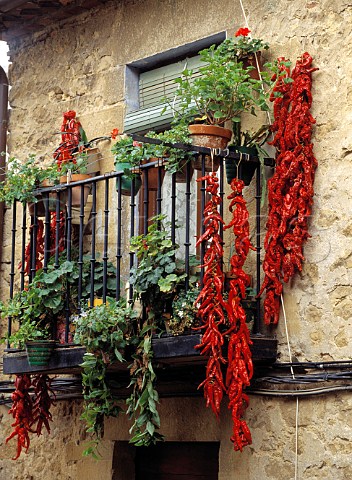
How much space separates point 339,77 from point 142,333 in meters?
1.97

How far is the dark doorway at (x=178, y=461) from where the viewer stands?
24.6 feet

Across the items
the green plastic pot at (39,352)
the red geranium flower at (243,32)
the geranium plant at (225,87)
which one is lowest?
the green plastic pot at (39,352)

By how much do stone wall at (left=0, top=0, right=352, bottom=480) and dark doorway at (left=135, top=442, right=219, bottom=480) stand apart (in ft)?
0.92

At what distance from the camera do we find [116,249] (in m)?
8.04

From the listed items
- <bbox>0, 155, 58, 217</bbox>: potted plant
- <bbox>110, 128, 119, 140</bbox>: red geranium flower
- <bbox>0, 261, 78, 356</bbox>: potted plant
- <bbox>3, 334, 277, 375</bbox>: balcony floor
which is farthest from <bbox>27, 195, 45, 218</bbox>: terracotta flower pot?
<bbox>3, 334, 277, 375</bbox>: balcony floor

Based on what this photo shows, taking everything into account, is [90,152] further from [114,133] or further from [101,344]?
[101,344]

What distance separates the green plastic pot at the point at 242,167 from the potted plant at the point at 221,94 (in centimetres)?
10

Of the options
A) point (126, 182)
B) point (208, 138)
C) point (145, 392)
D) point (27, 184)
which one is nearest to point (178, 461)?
point (145, 392)

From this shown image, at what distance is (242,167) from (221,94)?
472 millimetres

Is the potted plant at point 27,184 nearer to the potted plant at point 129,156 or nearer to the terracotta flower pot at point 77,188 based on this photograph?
the terracotta flower pot at point 77,188

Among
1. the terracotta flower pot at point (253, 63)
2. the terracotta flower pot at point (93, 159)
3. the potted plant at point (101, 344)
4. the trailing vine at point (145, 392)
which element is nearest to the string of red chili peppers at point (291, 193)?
the terracotta flower pot at point (253, 63)

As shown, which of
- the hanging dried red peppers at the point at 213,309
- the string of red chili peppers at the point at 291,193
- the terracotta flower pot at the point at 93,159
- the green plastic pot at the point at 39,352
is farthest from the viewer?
the terracotta flower pot at the point at 93,159

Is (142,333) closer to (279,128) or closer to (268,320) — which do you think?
(268,320)

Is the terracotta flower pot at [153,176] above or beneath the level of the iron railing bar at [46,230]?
above
